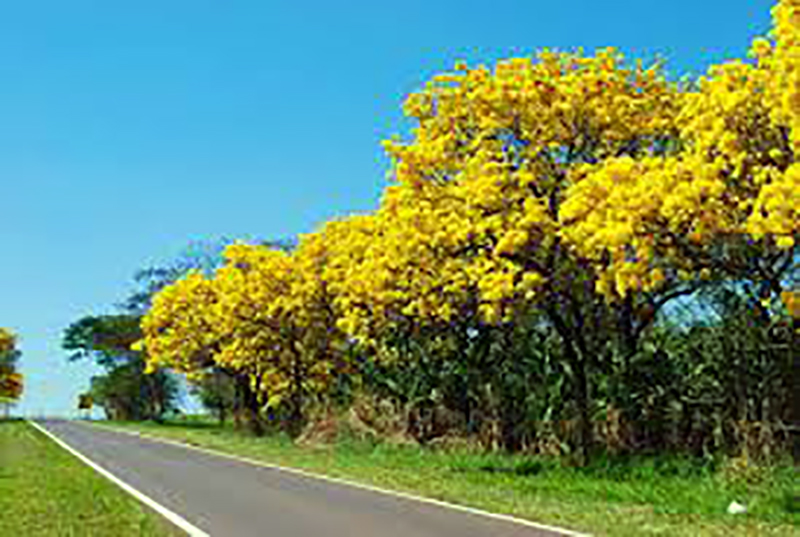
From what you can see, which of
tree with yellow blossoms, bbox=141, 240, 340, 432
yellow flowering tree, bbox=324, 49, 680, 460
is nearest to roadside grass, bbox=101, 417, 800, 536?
yellow flowering tree, bbox=324, 49, 680, 460

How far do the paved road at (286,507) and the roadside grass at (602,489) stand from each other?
1060 millimetres

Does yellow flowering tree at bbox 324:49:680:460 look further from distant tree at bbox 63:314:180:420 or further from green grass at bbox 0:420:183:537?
distant tree at bbox 63:314:180:420

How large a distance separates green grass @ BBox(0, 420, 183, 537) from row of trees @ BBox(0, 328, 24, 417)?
7947 cm

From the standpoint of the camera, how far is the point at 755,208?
49.3 ft

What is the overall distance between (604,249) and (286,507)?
316 inches

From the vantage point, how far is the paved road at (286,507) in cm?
1299

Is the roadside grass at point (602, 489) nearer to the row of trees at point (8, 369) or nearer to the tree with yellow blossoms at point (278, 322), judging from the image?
the tree with yellow blossoms at point (278, 322)

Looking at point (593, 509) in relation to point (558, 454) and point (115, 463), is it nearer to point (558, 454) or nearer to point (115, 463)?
point (558, 454)

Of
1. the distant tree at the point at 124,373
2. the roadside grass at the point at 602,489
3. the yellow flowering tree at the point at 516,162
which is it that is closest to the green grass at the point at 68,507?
the roadside grass at the point at 602,489

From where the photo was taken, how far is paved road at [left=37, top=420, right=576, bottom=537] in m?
13.0

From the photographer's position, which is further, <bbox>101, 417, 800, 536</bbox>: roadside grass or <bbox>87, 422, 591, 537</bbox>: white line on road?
<bbox>101, 417, 800, 536</bbox>: roadside grass

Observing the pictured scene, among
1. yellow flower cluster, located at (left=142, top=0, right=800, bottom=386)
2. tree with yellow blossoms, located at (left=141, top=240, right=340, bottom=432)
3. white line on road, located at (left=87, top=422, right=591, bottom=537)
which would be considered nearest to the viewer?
white line on road, located at (left=87, top=422, right=591, bottom=537)

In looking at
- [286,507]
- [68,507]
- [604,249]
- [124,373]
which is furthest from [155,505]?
[124,373]

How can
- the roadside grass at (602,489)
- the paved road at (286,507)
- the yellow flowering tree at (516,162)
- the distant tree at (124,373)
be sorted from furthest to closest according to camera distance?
the distant tree at (124,373)
the yellow flowering tree at (516,162)
the roadside grass at (602,489)
the paved road at (286,507)
